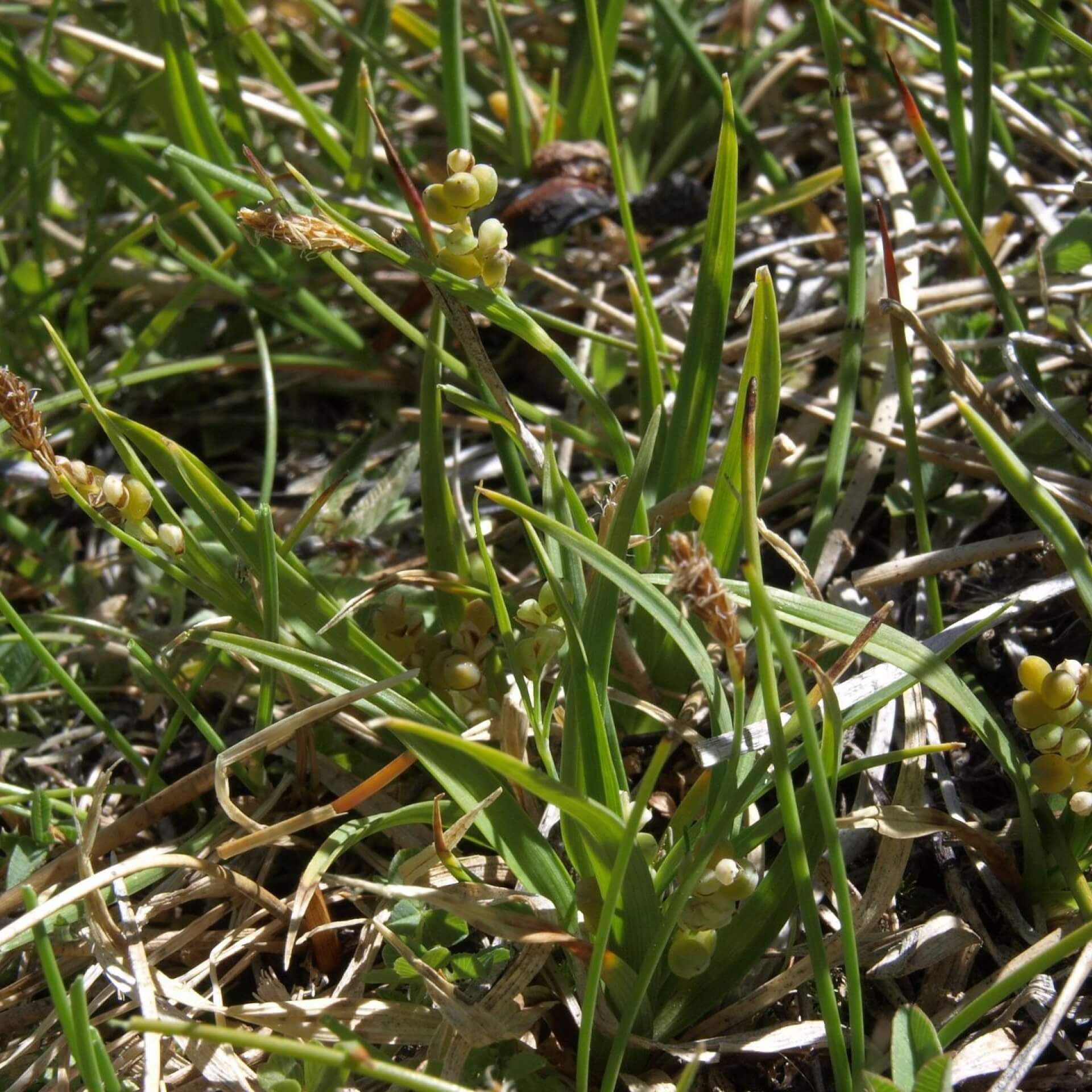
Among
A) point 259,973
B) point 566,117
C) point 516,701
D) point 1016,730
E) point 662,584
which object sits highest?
point 566,117

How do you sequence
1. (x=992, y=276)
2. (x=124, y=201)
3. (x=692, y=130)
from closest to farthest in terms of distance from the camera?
1. (x=992, y=276)
2. (x=692, y=130)
3. (x=124, y=201)

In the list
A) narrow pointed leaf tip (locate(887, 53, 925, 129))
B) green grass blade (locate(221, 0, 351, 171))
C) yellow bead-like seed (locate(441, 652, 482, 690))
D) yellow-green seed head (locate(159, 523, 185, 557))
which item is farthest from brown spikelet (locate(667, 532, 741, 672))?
green grass blade (locate(221, 0, 351, 171))

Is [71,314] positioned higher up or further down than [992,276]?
further down

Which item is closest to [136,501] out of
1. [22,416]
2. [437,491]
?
[22,416]

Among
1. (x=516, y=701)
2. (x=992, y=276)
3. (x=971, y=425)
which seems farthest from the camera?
(x=992, y=276)

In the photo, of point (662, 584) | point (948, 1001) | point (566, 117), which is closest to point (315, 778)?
point (662, 584)

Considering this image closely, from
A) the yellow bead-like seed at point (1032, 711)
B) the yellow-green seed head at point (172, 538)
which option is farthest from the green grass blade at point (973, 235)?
the yellow-green seed head at point (172, 538)

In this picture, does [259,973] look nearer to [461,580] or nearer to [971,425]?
[461,580]
